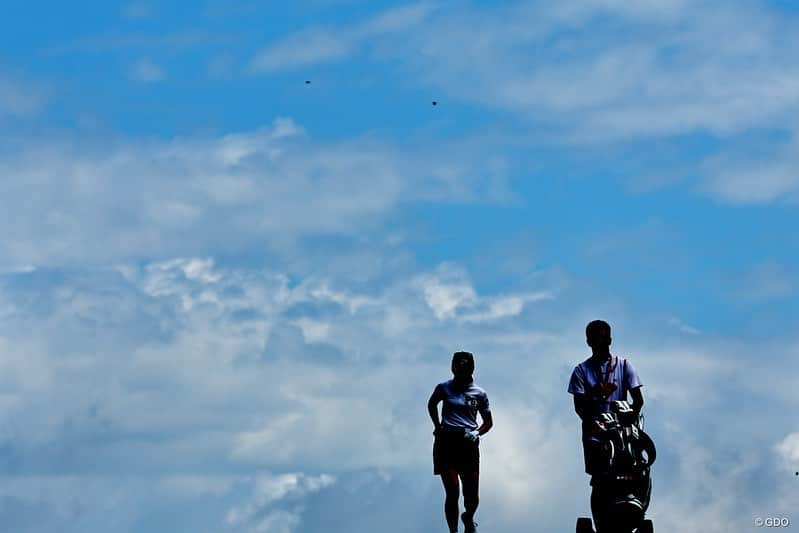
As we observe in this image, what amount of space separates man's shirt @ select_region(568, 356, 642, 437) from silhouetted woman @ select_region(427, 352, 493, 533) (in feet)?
11.5

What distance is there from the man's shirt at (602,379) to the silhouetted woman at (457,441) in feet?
11.5

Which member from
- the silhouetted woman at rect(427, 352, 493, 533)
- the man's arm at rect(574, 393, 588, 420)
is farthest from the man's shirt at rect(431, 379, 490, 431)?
the man's arm at rect(574, 393, 588, 420)

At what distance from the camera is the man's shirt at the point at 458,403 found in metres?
21.4

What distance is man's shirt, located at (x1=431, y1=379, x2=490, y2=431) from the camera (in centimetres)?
2142

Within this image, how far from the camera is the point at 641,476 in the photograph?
690 inches

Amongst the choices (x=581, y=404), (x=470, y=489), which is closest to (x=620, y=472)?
(x=581, y=404)

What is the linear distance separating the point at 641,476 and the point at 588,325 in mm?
1754

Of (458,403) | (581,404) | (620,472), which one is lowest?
(620,472)

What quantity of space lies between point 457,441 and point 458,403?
50 cm

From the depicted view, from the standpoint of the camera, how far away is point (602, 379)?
17.9 meters

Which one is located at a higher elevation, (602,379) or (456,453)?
(456,453)

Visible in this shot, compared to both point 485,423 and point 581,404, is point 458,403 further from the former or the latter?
point 581,404

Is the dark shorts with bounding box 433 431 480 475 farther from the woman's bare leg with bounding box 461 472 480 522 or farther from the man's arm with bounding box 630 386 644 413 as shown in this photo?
the man's arm with bounding box 630 386 644 413

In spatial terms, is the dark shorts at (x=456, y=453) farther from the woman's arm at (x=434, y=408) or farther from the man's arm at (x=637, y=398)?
the man's arm at (x=637, y=398)
